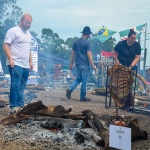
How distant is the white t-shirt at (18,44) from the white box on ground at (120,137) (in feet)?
11.5

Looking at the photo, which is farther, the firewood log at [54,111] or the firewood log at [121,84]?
the firewood log at [121,84]

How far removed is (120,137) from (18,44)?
12.3 ft

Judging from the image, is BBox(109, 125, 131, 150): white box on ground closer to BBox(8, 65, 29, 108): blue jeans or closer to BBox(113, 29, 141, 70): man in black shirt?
BBox(8, 65, 29, 108): blue jeans

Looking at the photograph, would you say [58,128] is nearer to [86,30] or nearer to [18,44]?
[18,44]

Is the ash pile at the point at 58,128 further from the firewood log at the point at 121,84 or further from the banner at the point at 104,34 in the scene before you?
the banner at the point at 104,34

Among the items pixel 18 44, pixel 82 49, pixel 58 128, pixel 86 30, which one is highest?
pixel 86 30

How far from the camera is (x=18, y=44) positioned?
19.8 ft

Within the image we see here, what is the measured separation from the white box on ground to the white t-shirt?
349cm

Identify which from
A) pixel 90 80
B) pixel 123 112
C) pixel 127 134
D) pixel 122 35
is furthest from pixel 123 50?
pixel 90 80

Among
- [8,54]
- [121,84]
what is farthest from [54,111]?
[121,84]

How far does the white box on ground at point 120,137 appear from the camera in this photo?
9.11 ft

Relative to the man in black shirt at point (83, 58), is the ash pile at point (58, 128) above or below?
below

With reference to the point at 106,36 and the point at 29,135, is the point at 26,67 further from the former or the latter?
the point at 106,36

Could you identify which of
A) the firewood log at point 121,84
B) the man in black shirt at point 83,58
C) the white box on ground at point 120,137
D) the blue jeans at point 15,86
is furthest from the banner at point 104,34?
the white box on ground at point 120,137
